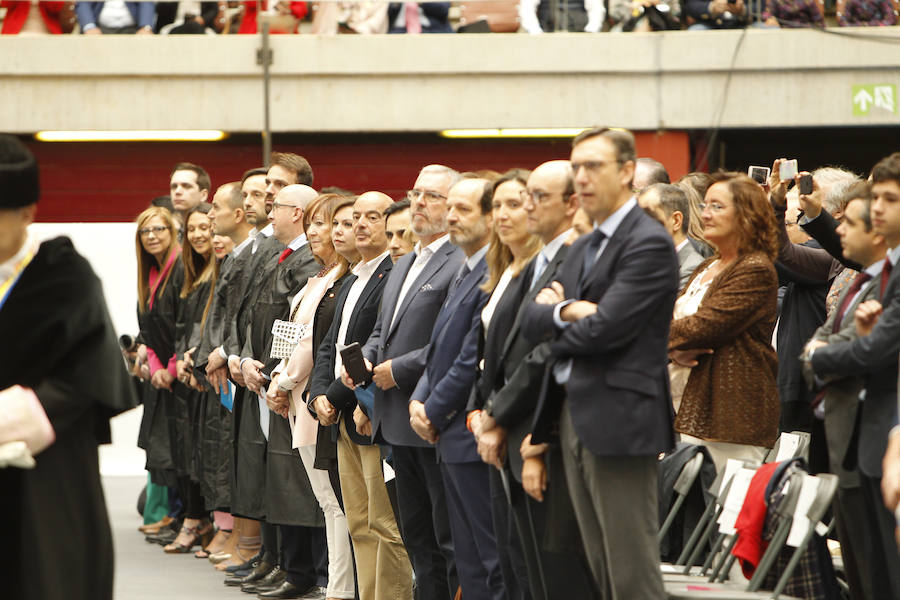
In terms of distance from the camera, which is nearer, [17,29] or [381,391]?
[381,391]

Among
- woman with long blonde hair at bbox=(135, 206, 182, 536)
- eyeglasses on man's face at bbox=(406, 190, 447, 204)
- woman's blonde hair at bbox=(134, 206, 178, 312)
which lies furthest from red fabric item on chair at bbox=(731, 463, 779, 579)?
woman's blonde hair at bbox=(134, 206, 178, 312)

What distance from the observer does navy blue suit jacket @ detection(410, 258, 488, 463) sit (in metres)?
4.75

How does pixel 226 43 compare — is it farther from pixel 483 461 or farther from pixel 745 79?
pixel 483 461

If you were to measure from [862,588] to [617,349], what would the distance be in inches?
53.0

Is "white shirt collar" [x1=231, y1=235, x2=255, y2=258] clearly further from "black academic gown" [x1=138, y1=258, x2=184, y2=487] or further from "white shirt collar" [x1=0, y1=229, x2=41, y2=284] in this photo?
"white shirt collar" [x1=0, y1=229, x2=41, y2=284]

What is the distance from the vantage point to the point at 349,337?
5820 mm

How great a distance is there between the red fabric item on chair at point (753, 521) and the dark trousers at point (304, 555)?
2541 mm

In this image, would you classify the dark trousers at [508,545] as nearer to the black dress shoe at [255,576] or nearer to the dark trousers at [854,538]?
the dark trousers at [854,538]

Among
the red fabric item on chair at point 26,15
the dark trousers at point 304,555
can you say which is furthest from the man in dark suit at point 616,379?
the red fabric item on chair at point 26,15

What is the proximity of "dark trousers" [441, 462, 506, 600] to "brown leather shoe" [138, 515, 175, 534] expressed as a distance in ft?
15.1

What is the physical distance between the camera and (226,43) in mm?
12328

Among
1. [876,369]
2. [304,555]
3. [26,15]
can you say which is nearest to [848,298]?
[876,369]

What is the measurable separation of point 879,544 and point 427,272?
79.4 inches

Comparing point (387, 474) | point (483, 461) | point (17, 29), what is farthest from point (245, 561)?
point (17, 29)
